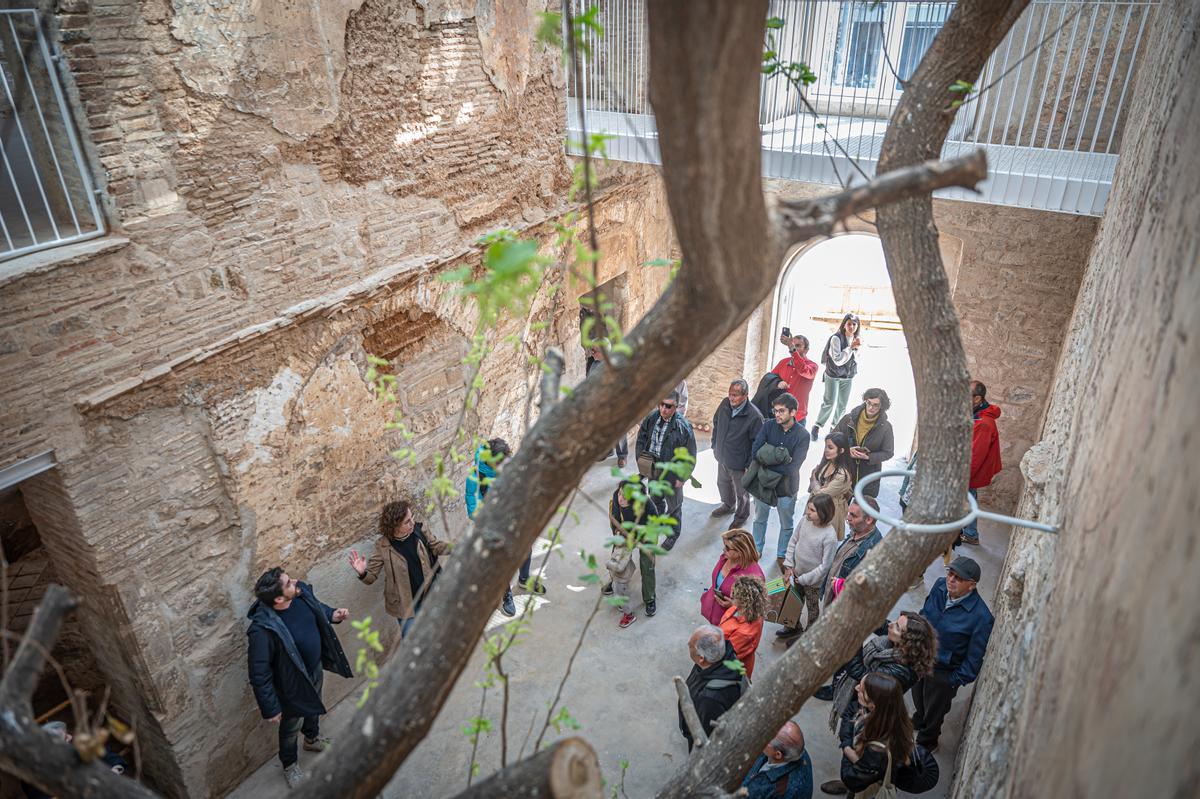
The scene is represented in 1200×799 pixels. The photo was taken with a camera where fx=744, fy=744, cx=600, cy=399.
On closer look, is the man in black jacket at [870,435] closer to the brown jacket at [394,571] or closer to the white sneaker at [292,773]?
the brown jacket at [394,571]

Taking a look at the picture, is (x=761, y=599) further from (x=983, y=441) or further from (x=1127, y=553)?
(x=983, y=441)

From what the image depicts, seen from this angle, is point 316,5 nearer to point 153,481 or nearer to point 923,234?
point 153,481

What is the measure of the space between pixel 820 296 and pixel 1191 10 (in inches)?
462


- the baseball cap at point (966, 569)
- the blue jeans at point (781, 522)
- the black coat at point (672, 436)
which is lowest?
the blue jeans at point (781, 522)

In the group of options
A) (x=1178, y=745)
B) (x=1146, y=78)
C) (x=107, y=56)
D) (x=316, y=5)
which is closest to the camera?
(x=1178, y=745)

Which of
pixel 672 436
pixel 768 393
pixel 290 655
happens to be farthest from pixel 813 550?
pixel 290 655

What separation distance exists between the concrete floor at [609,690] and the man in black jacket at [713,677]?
3.16ft

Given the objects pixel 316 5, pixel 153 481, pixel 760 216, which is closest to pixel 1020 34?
pixel 316 5

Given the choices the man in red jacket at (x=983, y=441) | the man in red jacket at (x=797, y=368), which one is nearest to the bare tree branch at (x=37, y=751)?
the man in red jacket at (x=983, y=441)

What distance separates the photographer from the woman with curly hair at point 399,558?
5207 millimetres

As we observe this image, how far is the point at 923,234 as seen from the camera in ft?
10.1

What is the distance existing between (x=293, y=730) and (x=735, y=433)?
4066 mm

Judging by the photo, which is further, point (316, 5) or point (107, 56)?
point (316, 5)

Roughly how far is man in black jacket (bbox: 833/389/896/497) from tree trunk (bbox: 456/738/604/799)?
4.50m
